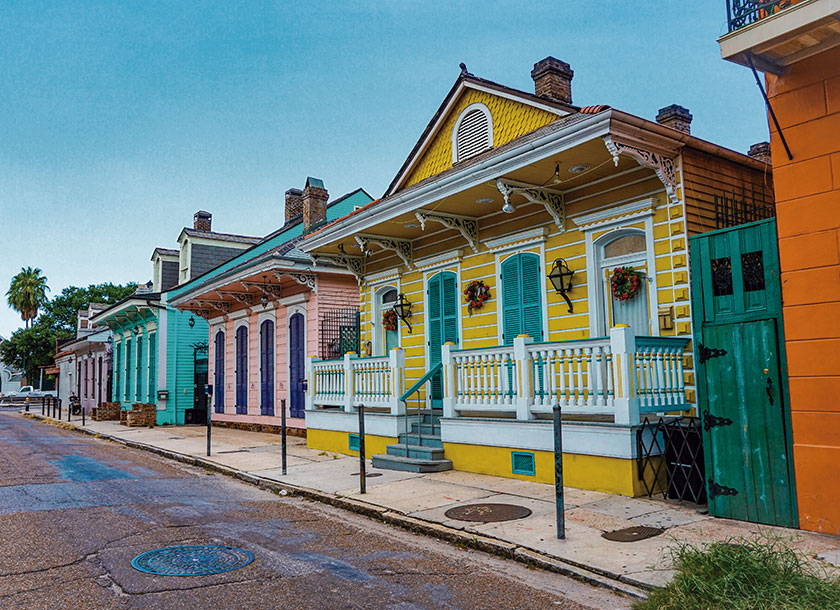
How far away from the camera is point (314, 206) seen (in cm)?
2072

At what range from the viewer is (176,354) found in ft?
82.7

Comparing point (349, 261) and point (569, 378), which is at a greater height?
point (349, 261)

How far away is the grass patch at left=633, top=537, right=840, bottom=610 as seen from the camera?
4070mm

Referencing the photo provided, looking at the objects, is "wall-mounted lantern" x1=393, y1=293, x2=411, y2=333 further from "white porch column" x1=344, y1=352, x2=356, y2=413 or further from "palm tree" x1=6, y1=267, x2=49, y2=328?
"palm tree" x1=6, y1=267, x2=49, y2=328

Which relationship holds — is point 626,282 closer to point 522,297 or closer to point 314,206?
point 522,297

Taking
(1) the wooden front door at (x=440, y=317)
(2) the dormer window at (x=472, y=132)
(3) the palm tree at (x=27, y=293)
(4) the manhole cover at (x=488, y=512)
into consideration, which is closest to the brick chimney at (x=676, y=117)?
(2) the dormer window at (x=472, y=132)

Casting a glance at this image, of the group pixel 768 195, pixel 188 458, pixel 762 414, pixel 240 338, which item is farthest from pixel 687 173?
pixel 240 338

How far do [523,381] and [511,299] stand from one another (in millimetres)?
2450

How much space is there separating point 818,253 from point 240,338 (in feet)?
59.4

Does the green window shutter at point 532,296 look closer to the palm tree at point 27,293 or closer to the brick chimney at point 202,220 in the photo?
the brick chimney at point 202,220

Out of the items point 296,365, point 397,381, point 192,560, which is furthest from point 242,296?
point 192,560

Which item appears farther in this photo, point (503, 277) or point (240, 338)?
point (240, 338)

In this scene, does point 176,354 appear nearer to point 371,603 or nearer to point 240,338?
point 240,338

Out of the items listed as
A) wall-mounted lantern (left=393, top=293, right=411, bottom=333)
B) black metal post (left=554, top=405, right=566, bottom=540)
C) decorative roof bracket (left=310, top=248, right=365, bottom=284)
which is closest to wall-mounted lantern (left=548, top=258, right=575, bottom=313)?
wall-mounted lantern (left=393, top=293, right=411, bottom=333)
